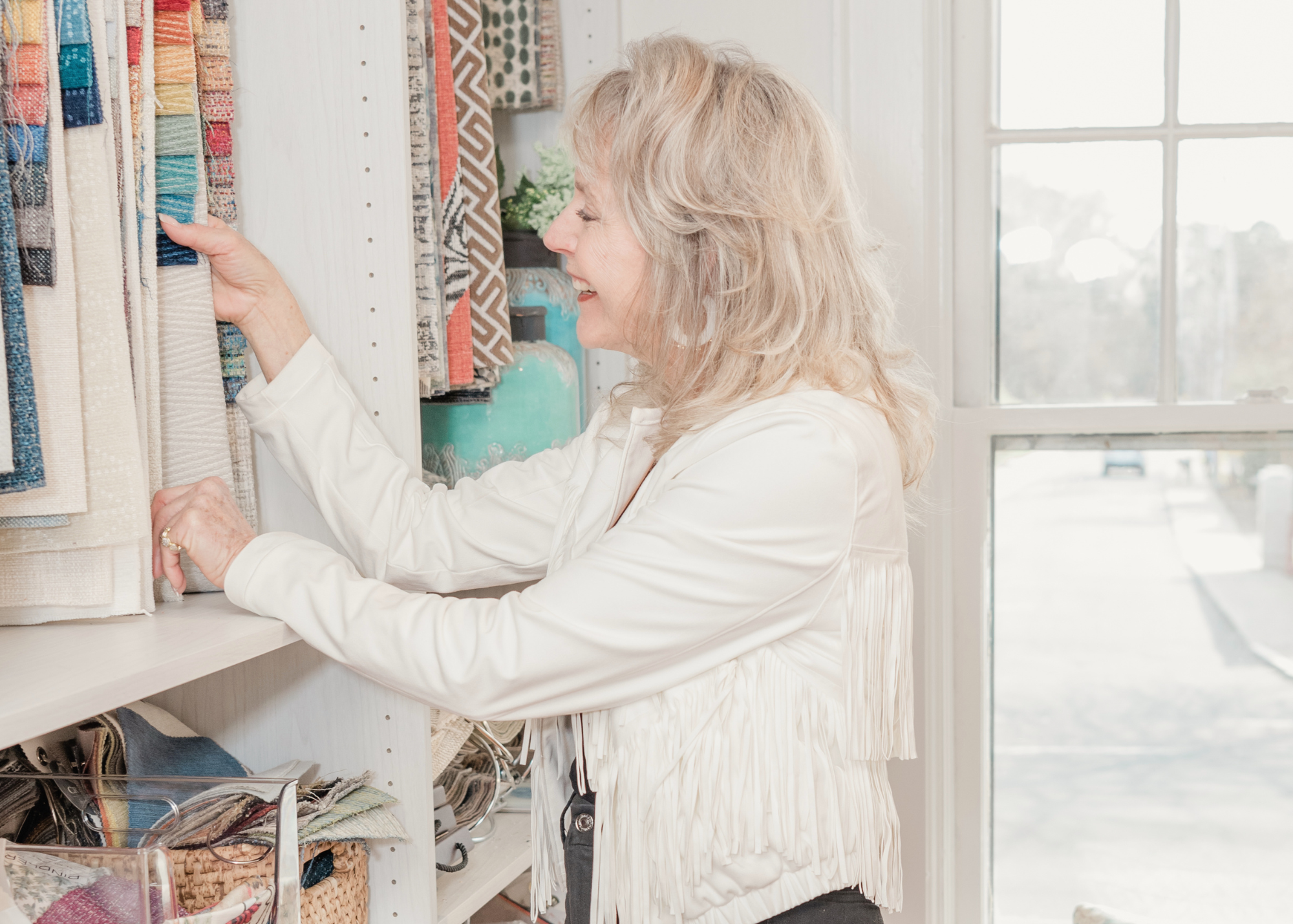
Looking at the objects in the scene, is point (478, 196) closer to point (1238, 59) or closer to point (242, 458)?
point (242, 458)

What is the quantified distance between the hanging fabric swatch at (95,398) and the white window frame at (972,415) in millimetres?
1195

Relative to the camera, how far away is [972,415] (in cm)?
168

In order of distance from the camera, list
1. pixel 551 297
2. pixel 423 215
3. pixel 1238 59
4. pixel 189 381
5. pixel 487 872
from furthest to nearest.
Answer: pixel 1238 59
pixel 551 297
pixel 487 872
pixel 423 215
pixel 189 381

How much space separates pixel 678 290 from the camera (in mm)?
1062

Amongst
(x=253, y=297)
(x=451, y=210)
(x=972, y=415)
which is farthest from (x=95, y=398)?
(x=972, y=415)

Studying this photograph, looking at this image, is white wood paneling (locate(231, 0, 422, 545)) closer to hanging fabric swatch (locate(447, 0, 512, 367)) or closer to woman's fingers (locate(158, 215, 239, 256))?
woman's fingers (locate(158, 215, 239, 256))

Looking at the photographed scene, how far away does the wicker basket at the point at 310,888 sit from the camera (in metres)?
0.83

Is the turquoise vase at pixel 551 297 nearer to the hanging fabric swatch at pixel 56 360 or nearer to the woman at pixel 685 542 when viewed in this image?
the woman at pixel 685 542

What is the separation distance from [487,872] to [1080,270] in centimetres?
126

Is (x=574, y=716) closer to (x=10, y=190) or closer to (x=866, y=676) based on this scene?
(x=866, y=676)

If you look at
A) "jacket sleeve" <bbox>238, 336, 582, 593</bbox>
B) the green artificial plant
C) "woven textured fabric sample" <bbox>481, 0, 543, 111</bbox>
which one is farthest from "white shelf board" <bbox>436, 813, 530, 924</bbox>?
"woven textured fabric sample" <bbox>481, 0, 543, 111</bbox>

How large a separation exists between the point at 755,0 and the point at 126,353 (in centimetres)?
121

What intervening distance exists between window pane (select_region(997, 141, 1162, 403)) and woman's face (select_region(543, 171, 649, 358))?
856 mm

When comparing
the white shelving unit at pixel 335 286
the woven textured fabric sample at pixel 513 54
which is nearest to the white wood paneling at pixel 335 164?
the white shelving unit at pixel 335 286
